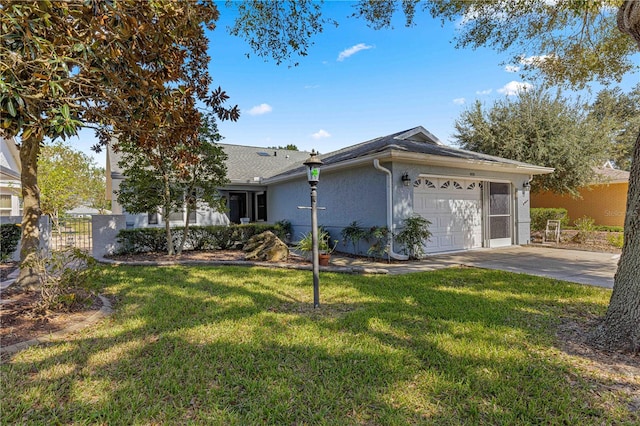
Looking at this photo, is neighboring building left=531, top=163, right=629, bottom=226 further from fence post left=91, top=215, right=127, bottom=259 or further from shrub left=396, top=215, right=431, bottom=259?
fence post left=91, top=215, right=127, bottom=259

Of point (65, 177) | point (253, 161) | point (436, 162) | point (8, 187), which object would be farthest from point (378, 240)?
point (65, 177)

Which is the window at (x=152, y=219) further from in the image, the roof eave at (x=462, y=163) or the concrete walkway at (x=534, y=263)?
the roof eave at (x=462, y=163)

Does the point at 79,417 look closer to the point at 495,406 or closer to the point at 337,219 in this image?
the point at 495,406

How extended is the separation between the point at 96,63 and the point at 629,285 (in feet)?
20.9

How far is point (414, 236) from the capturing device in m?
9.12

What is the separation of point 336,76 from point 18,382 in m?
10.7

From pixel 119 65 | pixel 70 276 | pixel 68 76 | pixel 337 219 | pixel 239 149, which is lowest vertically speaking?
pixel 70 276

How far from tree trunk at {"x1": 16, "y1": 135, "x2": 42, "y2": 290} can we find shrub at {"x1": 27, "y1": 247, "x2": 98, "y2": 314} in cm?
126

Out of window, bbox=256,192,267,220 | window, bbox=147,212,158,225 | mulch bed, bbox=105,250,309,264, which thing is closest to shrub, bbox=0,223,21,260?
mulch bed, bbox=105,250,309,264

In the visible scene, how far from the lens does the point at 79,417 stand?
97.4 inches

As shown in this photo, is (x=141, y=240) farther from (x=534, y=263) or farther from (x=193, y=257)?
(x=534, y=263)

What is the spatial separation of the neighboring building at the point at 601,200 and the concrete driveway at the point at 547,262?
989cm

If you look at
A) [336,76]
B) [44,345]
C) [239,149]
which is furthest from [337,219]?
[239,149]

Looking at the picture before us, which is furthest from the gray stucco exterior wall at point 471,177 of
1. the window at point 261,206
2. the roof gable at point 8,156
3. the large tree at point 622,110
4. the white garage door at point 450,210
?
the roof gable at point 8,156
